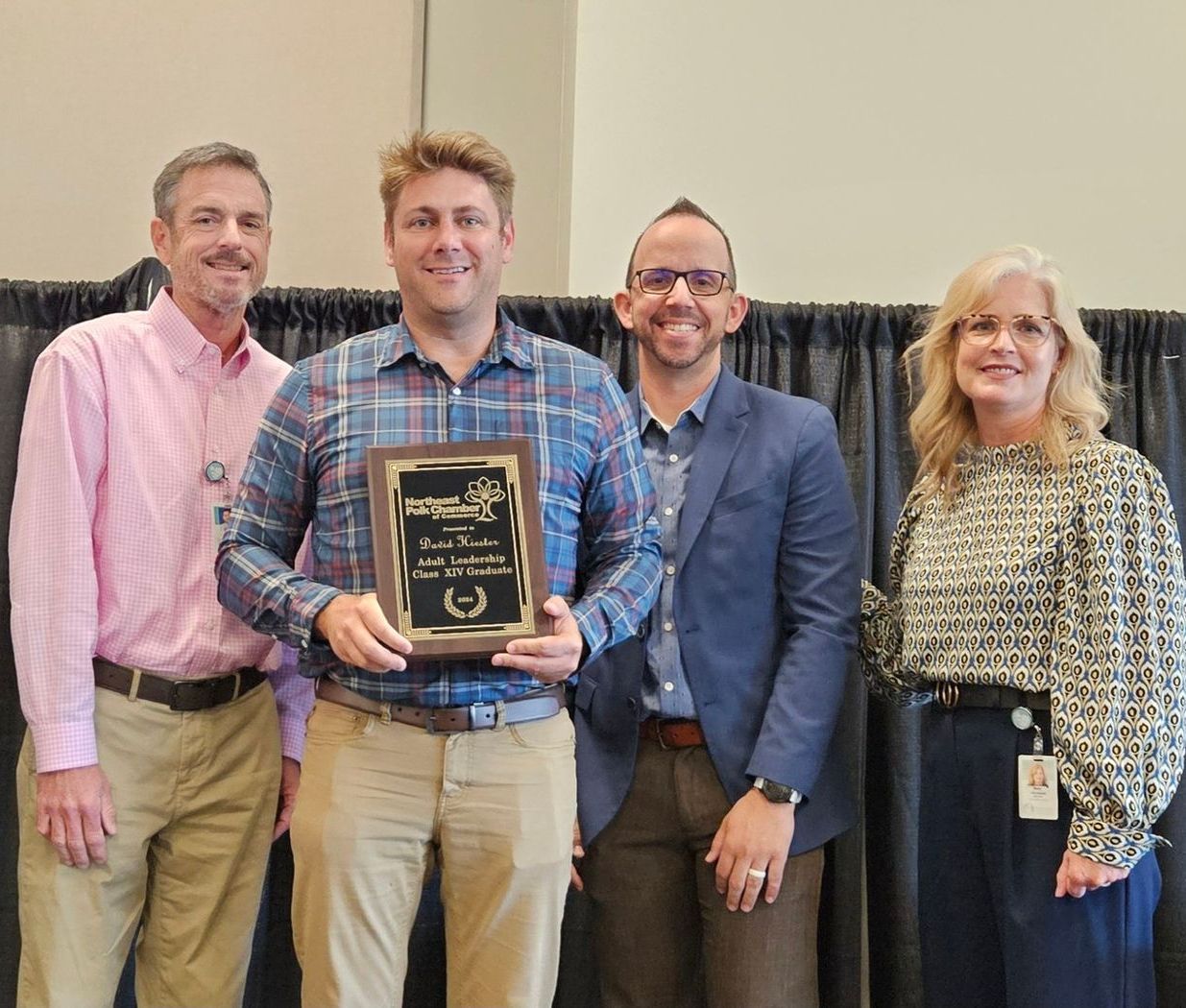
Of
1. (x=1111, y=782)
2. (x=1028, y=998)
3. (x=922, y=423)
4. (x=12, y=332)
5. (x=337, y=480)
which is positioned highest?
(x=12, y=332)

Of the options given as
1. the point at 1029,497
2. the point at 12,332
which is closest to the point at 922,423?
the point at 1029,497

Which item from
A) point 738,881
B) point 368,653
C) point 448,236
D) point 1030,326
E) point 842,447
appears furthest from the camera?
point 842,447

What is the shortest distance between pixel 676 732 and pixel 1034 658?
2.10 feet

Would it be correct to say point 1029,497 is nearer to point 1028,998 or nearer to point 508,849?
point 1028,998

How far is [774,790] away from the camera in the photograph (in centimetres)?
208

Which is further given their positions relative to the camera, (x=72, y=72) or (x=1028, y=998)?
(x=72, y=72)

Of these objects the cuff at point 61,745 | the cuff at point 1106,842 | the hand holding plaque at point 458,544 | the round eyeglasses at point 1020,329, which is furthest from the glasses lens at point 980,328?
the cuff at point 61,745

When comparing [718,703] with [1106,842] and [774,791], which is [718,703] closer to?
[774,791]

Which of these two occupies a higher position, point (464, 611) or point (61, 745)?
point (464, 611)

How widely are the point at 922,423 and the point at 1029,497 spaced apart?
11.7 inches

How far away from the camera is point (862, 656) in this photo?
247cm

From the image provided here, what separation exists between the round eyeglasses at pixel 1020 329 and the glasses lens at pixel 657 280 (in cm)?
57

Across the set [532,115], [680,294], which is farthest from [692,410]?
[532,115]

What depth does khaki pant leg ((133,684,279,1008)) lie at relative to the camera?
2129mm
